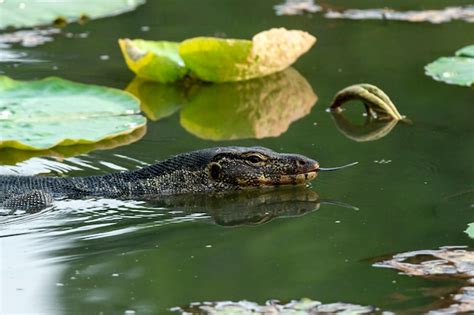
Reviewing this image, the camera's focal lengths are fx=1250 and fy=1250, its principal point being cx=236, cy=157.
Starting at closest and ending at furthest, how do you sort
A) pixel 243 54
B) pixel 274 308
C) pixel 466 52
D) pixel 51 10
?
pixel 274 308, pixel 243 54, pixel 466 52, pixel 51 10

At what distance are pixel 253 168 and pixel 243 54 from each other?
2938mm

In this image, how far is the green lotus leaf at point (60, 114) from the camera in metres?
9.57

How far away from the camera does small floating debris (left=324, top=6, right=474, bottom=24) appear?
14398mm

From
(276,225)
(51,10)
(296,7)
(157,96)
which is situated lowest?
(276,225)

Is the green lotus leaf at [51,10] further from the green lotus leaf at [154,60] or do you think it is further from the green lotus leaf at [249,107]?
the green lotus leaf at [249,107]

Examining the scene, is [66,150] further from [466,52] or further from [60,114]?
[466,52]

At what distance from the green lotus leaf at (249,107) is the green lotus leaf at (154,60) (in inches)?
11.5

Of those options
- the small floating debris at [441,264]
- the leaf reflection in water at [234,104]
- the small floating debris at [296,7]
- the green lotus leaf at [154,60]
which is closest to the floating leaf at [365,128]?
the leaf reflection in water at [234,104]

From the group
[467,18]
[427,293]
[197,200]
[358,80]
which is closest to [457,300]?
[427,293]

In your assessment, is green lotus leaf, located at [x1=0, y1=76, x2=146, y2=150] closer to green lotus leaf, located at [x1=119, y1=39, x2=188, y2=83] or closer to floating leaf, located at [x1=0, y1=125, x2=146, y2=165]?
floating leaf, located at [x1=0, y1=125, x2=146, y2=165]

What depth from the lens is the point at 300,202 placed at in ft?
A: 27.6

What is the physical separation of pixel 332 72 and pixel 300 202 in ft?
13.7

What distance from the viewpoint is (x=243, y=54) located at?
38.1 feet

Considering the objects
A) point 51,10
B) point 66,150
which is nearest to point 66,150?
point 66,150
